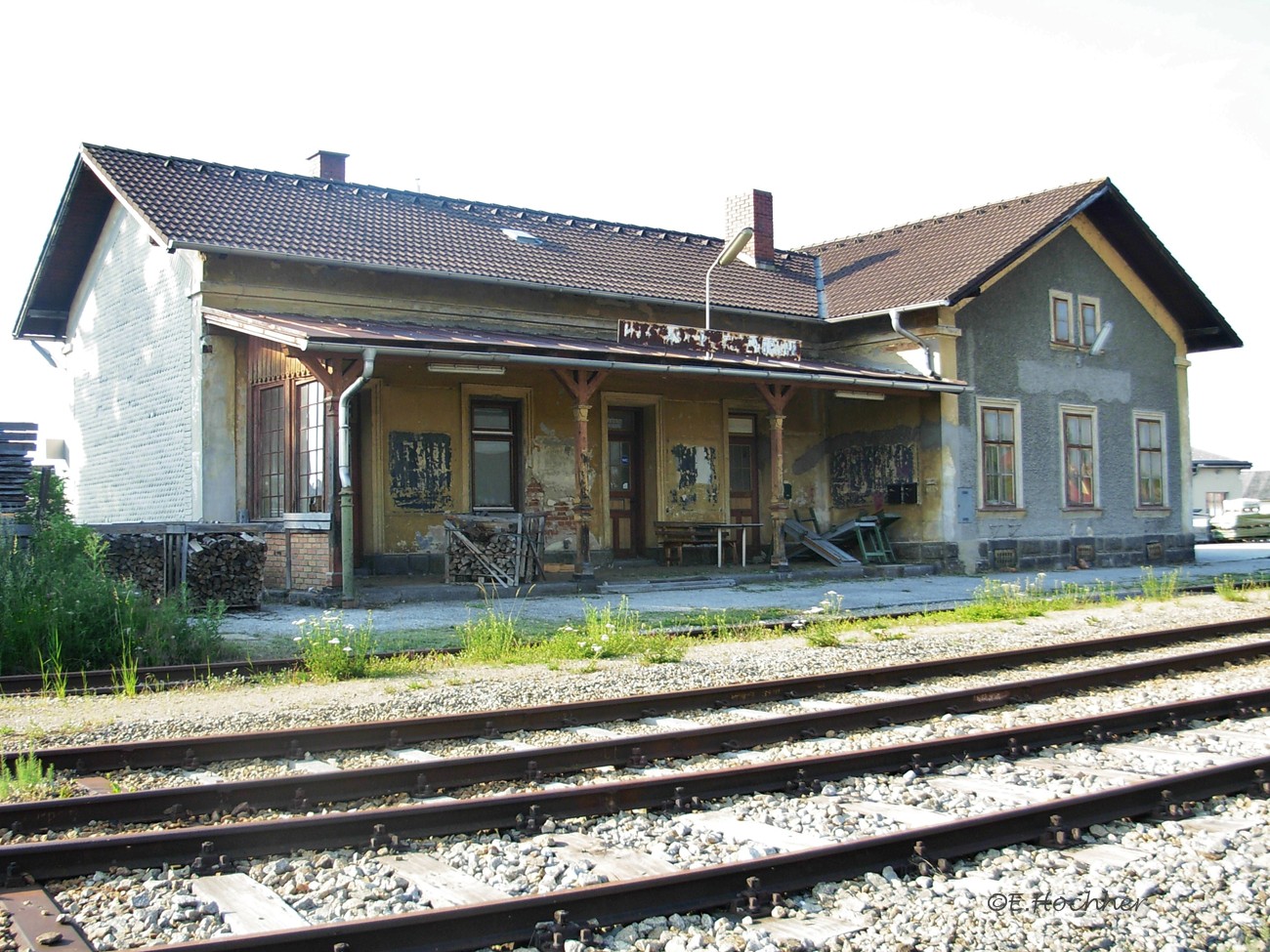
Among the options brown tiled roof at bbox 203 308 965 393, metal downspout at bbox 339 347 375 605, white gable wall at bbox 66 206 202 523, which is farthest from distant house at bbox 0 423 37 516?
metal downspout at bbox 339 347 375 605

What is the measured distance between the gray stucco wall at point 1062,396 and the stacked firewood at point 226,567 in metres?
11.2

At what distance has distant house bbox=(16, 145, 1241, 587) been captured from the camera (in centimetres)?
1512

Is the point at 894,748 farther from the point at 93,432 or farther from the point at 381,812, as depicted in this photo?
the point at 93,432

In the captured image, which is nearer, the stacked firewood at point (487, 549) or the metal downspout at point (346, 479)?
the metal downspout at point (346, 479)

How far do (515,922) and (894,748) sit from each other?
8.96 ft

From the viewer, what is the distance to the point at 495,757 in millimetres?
5539

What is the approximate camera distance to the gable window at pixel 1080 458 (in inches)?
830

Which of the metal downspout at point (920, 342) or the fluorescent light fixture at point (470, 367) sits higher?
the metal downspout at point (920, 342)

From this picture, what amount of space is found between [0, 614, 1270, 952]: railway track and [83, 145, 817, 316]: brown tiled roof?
1053 cm

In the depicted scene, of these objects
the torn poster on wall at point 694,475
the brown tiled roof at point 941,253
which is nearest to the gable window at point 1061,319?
the brown tiled roof at point 941,253

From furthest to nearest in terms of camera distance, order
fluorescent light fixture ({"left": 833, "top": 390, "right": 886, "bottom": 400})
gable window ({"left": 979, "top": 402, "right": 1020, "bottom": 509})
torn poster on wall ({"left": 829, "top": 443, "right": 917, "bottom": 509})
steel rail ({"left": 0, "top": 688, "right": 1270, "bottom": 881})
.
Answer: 1. gable window ({"left": 979, "top": 402, "right": 1020, "bottom": 509})
2. torn poster on wall ({"left": 829, "top": 443, "right": 917, "bottom": 509})
3. fluorescent light fixture ({"left": 833, "top": 390, "right": 886, "bottom": 400})
4. steel rail ({"left": 0, "top": 688, "right": 1270, "bottom": 881})

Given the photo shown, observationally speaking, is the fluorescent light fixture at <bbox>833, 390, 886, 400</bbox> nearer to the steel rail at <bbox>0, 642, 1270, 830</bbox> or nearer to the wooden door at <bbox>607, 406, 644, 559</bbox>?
the wooden door at <bbox>607, 406, 644, 559</bbox>

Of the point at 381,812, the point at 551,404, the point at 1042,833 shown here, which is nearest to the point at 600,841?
the point at 381,812

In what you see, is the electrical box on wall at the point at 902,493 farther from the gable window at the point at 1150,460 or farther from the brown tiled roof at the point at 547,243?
the gable window at the point at 1150,460
